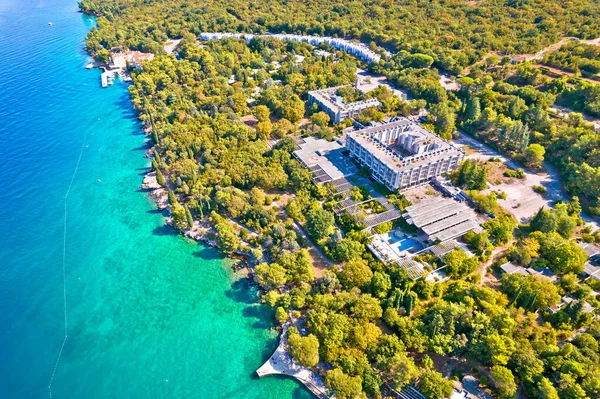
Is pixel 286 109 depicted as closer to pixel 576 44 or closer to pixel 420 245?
pixel 420 245

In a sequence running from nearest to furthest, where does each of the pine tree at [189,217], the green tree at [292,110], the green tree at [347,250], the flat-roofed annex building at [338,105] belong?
the green tree at [347,250] → the pine tree at [189,217] → the flat-roofed annex building at [338,105] → the green tree at [292,110]

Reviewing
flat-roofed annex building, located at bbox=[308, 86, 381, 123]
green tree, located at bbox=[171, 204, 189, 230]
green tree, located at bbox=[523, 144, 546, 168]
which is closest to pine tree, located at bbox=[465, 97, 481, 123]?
green tree, located at bbox=[523, 144, 546, 168]

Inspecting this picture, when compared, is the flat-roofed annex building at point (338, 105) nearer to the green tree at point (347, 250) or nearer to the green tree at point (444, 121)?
the green tree at point (444, 121)

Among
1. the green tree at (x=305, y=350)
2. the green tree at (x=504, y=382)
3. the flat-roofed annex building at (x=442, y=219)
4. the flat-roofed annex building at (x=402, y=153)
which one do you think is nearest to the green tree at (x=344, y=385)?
the green tree at (x=305, y=350)

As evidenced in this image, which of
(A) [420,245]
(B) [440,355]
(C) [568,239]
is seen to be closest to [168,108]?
(A) [420,245]

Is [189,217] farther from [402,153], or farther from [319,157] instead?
[402,153]
